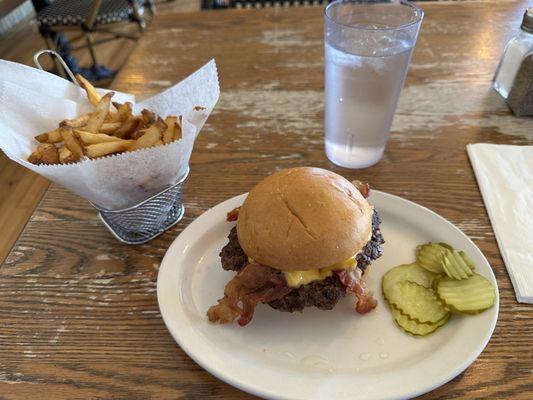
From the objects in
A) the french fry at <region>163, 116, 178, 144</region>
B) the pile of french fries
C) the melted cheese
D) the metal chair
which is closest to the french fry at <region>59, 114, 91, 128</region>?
the pile of french fries

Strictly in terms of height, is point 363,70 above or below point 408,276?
above

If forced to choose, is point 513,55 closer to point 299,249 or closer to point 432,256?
point 432,256

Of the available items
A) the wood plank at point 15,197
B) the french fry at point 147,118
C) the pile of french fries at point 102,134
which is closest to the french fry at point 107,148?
the pile of french fries at point 102,134

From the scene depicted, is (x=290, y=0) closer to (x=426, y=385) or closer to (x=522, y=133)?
(x=522, y=133)

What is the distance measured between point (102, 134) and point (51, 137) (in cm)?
13

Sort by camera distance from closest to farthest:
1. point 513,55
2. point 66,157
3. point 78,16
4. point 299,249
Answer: point 299,249
point 66,157
point 513,55
point 78,16

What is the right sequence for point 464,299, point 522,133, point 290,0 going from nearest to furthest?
point 464,299 < point 522,133 < point 290,0

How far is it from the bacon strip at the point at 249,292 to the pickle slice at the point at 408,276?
0.81 feet

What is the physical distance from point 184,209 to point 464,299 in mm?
741

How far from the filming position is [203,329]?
2.95ft

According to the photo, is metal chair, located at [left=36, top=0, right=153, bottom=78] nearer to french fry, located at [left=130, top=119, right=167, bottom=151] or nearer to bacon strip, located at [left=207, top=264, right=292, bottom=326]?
french fry, located at [left=130, top=119, right=167, bottom=151]

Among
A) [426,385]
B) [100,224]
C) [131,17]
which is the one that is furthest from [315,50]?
[131,17]

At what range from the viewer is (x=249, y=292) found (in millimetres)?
885

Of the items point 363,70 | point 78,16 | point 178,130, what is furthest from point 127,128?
point 78,16
